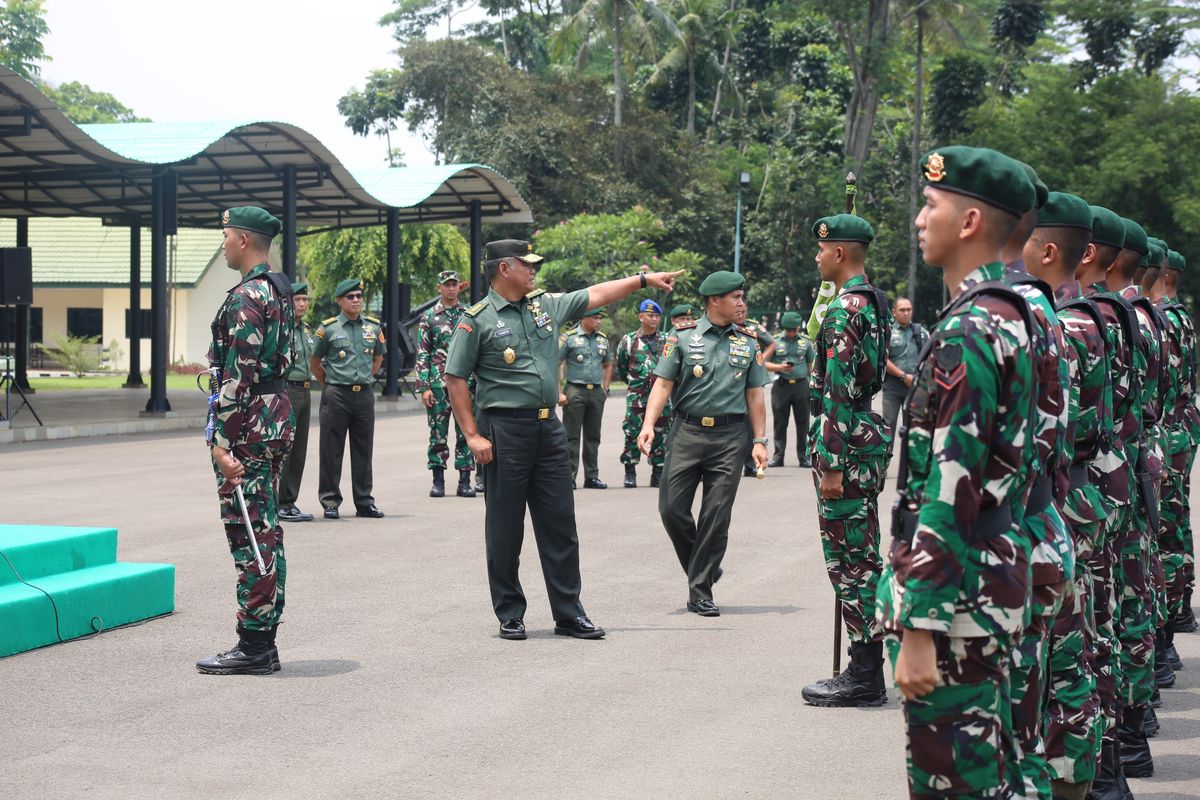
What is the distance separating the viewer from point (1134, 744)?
5535 mm

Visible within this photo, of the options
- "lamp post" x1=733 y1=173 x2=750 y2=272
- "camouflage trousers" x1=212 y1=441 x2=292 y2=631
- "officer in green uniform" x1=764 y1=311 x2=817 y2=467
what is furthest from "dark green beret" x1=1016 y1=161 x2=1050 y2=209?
"lamp post" x1=733 y1=173 x2=750 y2=272

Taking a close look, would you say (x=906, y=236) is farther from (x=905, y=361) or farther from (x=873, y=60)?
(x=905, y=361)

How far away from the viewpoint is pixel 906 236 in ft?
176

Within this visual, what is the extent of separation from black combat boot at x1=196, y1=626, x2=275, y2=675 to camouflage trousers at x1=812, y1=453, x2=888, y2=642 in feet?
9.11

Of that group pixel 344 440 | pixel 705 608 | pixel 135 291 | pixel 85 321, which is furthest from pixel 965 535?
pixel 85 321

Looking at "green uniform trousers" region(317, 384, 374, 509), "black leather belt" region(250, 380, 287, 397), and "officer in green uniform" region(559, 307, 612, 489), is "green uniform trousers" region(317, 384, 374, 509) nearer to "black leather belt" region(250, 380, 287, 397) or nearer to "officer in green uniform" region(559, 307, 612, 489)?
"officer in green uniform" region(559, 307, 612, 489)

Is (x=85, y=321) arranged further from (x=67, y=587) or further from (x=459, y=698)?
(x=459, y=698)

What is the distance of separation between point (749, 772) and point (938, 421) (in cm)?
251

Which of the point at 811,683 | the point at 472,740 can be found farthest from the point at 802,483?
the point at 472,740

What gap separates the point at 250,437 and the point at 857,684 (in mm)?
3130

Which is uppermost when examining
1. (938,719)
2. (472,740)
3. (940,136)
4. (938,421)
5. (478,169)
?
(940,136)

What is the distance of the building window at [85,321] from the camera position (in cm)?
5419

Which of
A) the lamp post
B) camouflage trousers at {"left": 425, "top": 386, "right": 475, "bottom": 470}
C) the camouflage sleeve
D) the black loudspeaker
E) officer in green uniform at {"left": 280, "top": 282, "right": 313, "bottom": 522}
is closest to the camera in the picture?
the camouflage sleeve

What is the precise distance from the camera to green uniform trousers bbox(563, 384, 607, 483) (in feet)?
53.9
